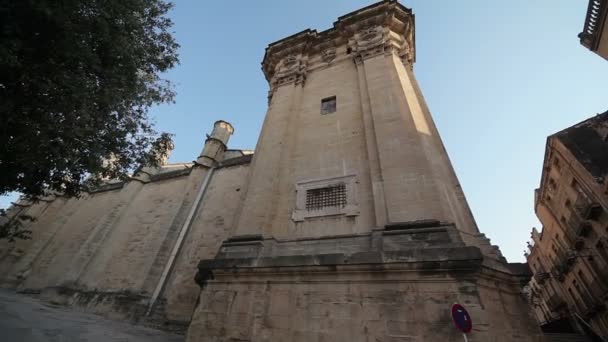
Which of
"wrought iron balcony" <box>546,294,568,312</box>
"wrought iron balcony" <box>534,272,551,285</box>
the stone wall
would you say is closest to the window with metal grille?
the stone wall

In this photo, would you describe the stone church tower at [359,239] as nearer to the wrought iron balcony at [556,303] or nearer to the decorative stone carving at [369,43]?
the decorative stone carving at [369,43]

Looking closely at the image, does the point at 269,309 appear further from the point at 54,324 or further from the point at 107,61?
the point at 107,61

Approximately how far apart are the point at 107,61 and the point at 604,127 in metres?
27.6

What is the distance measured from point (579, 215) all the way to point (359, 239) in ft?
71.9

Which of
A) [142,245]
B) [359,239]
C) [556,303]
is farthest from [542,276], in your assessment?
[142,245]

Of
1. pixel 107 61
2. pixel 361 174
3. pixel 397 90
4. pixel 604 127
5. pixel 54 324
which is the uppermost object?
pixel 604 127

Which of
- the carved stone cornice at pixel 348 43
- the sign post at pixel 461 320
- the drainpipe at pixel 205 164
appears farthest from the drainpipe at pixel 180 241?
the sign post at pixel 461 320

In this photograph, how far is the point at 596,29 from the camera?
575 inches

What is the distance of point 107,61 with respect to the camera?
6305 mm

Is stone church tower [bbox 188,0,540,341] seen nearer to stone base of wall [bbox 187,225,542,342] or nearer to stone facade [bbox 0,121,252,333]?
stone base of wall [bbox 187,225,542,342]

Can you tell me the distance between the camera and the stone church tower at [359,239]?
4391mm

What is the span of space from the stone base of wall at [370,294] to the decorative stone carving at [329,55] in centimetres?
931

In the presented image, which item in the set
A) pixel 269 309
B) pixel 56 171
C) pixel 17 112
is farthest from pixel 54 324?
pixel 269 309

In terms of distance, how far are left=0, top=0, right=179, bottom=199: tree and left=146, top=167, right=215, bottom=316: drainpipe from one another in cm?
567
